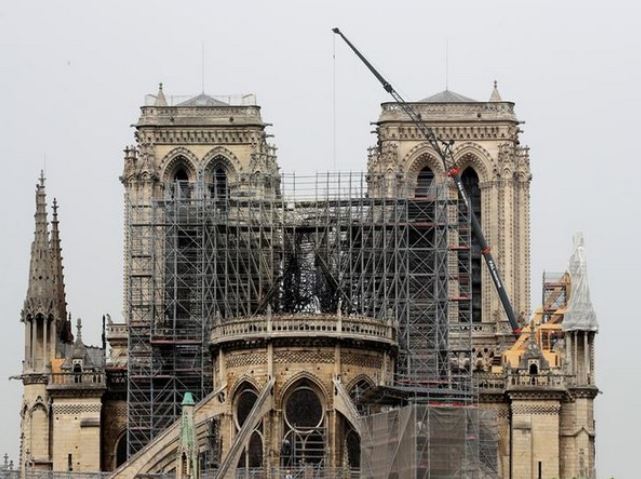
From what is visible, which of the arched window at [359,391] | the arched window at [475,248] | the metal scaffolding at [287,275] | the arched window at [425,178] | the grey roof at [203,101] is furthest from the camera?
the grey roof at [203,101]

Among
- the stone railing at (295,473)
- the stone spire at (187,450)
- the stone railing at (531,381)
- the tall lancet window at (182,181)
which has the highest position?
the tall lancet window at (182,181)

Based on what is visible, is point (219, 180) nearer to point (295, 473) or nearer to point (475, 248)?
point (475, 248)

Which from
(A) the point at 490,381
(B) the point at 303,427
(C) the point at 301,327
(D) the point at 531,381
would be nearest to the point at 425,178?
(A) the point at 490,381

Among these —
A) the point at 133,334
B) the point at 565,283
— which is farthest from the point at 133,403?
the point at 565,283

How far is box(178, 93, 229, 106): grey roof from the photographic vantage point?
164 meters

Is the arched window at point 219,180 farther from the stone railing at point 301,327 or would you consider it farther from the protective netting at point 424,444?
the protective netting at point 424,444

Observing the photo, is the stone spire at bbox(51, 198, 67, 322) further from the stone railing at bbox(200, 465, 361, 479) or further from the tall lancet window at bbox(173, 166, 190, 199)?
the stone railing at bbox(200, 465, 361, 479)

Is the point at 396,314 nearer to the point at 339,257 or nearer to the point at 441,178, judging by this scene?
the point at 339,257

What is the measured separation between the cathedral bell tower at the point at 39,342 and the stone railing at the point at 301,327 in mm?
14107

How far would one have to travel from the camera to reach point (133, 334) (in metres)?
150

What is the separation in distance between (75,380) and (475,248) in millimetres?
22533

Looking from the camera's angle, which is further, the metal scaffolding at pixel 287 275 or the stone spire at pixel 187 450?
the metal scaffolding at pixel 287 275

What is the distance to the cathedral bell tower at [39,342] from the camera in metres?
150

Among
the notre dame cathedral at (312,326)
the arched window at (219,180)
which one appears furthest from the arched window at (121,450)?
the arched window at (219,180)
